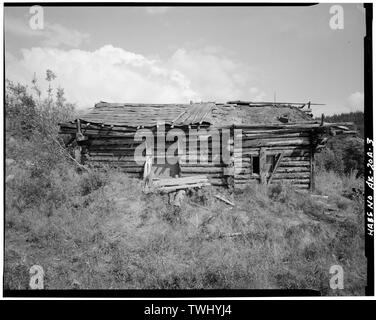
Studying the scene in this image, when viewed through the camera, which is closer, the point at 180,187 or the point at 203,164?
the point at 180,187

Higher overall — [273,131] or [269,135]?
[273,131]

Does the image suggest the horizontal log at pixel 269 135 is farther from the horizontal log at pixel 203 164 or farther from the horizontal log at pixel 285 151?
the horizontal log at pixel 203 164

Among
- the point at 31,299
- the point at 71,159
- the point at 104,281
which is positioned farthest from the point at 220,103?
the point at 31,299

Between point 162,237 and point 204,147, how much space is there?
195 inches

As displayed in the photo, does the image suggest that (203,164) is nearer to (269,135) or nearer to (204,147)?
(204,147)

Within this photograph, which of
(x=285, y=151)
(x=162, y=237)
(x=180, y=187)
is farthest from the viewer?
(x=285, y=151)

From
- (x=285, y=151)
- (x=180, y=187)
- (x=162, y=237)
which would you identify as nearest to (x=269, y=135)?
(x=285, y=151)

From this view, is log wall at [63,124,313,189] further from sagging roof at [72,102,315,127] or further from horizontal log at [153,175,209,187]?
horizontal log at [153,175,209,187]

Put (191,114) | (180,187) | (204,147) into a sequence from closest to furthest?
(180,187) → (204,147) → (191,114)

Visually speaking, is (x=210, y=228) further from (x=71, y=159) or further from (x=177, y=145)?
(x=71, y=159)

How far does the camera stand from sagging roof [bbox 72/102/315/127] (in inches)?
420

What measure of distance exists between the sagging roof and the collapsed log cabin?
9cm

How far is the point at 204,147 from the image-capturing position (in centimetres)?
1022
